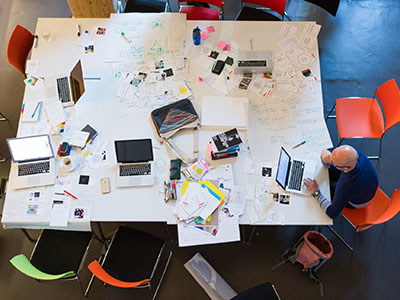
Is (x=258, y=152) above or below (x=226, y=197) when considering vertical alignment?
above

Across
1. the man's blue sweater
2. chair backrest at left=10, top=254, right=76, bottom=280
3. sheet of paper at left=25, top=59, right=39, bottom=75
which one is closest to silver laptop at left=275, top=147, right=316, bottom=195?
the man's blue sweater

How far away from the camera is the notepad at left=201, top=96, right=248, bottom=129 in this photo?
2.87 metres

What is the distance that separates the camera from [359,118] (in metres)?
3.29

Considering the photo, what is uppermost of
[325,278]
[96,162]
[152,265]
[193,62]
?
[193,62]

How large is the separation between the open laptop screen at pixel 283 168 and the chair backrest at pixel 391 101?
1.02m

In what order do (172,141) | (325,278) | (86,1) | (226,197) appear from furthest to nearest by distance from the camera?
(86,1), (325,278), (172,141), (226,197)

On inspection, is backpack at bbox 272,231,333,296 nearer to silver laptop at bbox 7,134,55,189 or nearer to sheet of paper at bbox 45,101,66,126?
silver laptop at bbox 7,134,55,189

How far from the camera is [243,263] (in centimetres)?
316

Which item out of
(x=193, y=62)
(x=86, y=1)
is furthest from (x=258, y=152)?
(x=86, y=1)

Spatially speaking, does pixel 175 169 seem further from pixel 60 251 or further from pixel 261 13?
pixel 261 13

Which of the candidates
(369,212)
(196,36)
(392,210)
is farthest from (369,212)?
(196,36)

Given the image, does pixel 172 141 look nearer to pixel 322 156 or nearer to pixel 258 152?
pixel 258 152

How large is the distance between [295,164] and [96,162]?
5.33 feet

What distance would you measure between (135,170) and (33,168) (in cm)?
83
